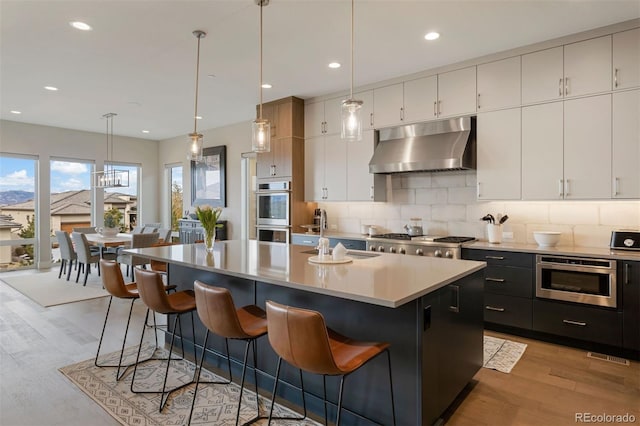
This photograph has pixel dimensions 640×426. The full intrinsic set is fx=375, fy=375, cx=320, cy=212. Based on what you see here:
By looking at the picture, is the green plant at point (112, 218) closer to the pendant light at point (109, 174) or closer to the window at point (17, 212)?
the pendant light at point (109, 174)

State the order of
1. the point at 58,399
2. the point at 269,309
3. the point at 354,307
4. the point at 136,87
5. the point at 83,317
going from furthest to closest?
the point at 136,87, the point at 83,317, the point at 58,399, the point at 354,307, the point at 269,309

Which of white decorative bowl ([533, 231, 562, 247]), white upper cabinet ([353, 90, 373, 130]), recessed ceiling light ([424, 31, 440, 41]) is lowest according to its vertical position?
white decorative bowl ([533, 231, 562, 247])

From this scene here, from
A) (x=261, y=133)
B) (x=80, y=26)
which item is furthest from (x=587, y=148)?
(x=80, y=26)

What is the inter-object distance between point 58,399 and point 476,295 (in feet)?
9.53

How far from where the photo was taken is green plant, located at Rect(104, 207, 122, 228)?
8.42m

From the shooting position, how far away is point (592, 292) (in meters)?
3.23

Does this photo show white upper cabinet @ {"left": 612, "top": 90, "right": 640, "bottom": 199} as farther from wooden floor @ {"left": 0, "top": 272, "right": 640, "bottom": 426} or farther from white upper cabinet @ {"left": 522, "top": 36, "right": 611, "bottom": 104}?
wooden floor @ {"left": 0, "top": 272, "right": 640, "bottom": 426}

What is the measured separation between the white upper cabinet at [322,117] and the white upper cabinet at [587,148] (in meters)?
2.69

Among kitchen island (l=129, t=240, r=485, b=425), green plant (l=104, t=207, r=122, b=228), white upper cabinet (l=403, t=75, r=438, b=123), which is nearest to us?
kitchen island (l=129, t=240, r=485, b=425)

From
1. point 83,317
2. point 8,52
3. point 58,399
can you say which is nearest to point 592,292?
point 58,399

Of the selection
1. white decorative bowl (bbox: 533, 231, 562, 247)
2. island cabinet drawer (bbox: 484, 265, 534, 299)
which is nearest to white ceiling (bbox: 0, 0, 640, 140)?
white decorative bowl (bbox: 533, 231, 562, 247)

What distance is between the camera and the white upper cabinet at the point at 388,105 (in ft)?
15.0

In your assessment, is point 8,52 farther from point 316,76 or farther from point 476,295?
point 476,295

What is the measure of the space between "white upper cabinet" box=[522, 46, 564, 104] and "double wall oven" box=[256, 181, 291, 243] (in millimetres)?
3174
